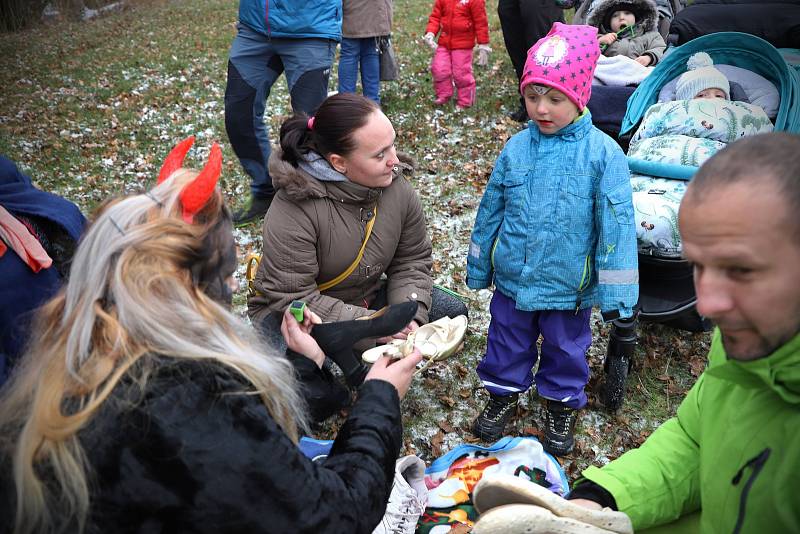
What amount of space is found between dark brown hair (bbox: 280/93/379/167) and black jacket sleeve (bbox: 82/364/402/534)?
64.5 inches

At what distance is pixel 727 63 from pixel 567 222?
2083mm

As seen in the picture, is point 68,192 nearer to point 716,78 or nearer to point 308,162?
point 308,162

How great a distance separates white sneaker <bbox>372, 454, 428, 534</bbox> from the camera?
2.44 m

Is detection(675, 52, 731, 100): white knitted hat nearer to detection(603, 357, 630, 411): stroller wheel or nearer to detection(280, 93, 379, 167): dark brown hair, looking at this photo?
detection(603, 357, 630, 411): stroller wheel

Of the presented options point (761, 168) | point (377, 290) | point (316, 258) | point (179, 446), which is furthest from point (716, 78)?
point (179, 446)

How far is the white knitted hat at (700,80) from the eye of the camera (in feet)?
11.7

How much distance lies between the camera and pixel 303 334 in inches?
113

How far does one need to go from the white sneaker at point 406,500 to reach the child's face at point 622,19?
4994 mm

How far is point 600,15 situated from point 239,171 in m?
3.95

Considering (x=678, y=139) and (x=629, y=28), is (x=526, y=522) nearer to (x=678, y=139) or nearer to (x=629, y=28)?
(x=678, y=139)

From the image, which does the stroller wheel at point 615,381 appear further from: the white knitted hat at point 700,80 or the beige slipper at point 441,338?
the white knitted hat at point 700,80

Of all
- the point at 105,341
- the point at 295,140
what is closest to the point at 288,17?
the point at 295,140

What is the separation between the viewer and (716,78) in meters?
3.60

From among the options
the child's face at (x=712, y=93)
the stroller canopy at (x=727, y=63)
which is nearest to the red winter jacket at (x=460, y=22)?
the stroller canopy at (x=727, y=63)
